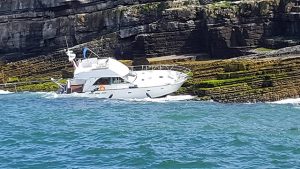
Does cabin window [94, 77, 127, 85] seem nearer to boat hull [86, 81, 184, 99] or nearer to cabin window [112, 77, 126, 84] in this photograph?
cabin window [112, 77, 126, 84]

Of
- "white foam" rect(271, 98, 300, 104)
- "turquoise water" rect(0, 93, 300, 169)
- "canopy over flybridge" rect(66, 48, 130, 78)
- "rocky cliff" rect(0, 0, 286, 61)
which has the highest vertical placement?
"rocky cliff" rect(0, 0, 286, 61)

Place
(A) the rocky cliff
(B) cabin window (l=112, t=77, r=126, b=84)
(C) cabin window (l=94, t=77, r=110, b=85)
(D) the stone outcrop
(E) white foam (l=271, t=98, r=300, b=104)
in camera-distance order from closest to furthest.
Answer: (E) white foam (l=271, t=98, r=300, b=104)
(D) the stone outcrop
(B) cabin window (l=112, t=77, r=126, b=84)
(C) cabin window (l=94, t=77, r=110, b=85)
(A) the rocky cliff

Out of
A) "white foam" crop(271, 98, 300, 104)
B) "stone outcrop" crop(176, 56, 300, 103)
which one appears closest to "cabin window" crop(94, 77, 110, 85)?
"stone outcrop" crop(176, 56, 300, 103)

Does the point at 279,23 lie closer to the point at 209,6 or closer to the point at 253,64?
the point at 209,6

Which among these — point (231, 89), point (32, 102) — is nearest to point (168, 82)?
point (231, 89)

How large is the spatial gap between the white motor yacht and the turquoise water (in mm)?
1790

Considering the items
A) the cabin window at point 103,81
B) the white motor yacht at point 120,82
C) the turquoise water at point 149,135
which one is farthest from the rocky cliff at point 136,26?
the turquoise water at point 149,135

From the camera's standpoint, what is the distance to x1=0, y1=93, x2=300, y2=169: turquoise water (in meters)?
23.6

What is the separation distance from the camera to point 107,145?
86.7 ft

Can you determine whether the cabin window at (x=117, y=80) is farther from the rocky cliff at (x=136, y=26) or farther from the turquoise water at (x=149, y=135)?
the rocky cliff at (x=136, y=26)

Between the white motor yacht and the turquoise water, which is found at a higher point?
the white motor yacht

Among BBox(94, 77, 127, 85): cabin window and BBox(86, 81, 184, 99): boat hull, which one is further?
BBox(94, 77, 127, 85): cabin window

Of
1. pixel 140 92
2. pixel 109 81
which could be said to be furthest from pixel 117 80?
pixel 140 92

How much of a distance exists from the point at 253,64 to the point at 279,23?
42.1 ft
